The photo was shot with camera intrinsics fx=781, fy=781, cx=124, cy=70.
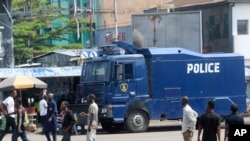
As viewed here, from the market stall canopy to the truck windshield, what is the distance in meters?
3.37

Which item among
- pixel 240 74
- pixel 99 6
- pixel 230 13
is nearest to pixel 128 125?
pixel 240 74

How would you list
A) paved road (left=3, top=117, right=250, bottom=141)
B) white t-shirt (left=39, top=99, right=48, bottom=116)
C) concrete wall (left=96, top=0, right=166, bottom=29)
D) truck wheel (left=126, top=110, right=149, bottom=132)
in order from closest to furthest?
paved road (left=3, top=117, right=250, bottom=141), truck wheel (left=126, top=110, right=149, bottom=132), white t-shirt (left=39, top=99, right=48, bottom=116), concrete wall (left=96, top=0, right=166, bottom=29)

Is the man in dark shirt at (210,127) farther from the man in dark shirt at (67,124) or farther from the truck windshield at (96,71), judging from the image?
the truck windshield at (96,71)

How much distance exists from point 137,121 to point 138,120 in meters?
0.06

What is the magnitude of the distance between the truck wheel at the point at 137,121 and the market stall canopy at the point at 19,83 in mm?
5913

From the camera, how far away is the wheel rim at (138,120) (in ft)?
101

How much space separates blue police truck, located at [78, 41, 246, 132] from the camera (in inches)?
1207

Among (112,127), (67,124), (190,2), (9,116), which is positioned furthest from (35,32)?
(67,124)

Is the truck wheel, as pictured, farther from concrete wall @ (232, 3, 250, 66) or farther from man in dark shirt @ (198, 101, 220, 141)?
concrete wall @ (232, 3, 250, 66)

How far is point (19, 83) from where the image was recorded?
34844 mm

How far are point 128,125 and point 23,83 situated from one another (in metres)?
6.37

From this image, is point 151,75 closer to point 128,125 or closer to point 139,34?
point 128,125

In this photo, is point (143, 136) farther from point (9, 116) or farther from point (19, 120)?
point (19, 120)

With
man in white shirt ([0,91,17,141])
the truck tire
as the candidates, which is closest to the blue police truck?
the truck tire
